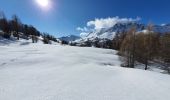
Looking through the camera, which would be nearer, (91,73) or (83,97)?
(83,97)

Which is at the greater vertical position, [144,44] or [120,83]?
[144,44]

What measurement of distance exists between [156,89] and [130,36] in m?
24.3

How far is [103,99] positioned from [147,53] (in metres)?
28.5

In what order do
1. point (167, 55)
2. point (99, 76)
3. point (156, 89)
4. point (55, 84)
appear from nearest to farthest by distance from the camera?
point (156, 89)
point (55, 84)
point (99, 76)
point (167, 55)

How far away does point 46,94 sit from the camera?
32.9 feet

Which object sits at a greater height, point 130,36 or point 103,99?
point 130,36

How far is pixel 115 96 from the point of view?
31.7 ft

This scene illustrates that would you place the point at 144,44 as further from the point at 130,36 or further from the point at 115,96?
the point at 115,96

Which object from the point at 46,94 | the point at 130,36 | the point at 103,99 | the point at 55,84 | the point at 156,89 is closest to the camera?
the point at 103,99

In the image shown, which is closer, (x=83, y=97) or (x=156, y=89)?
(x=83, y=97)

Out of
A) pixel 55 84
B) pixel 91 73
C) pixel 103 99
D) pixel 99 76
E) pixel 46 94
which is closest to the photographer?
pixel 103 99

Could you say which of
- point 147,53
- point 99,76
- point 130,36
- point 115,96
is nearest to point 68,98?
point 115,96

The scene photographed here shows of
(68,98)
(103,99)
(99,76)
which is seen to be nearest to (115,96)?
(103,99)

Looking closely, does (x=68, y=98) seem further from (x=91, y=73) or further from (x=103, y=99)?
(x=91, y=73)
